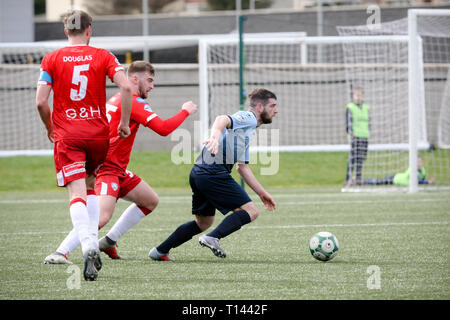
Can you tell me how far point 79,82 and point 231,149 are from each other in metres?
1.57

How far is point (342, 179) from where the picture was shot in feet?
59.2

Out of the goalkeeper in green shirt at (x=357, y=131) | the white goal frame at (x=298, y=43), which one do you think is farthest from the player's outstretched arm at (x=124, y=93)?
the goalkeeper in green shirt at (x=357, y=131)

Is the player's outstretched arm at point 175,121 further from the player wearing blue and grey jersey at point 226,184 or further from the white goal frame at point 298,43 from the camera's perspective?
the white goal frame at point 298,43

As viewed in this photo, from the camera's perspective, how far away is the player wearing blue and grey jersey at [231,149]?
6535 millimetres

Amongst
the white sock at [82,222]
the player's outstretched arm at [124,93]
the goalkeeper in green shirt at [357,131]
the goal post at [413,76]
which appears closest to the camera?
the white sock at [82,222]

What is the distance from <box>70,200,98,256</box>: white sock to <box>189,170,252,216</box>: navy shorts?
1.27 metres

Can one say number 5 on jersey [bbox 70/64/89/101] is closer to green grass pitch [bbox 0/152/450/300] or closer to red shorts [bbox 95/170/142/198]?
red shorts [bbox 95/170/142/198]

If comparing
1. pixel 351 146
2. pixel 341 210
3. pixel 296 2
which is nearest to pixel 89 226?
pixel 341 210

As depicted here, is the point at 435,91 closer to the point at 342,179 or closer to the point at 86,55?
the point at 342,179

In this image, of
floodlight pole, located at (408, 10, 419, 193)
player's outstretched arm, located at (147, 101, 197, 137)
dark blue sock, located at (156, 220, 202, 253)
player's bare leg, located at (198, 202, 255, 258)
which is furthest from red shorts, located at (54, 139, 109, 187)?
floodlight pole, located at (408, 10, 419, 193)

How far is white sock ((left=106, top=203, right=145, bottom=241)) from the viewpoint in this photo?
22.2 ft

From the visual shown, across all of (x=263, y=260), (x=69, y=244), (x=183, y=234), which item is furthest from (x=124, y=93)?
(x=263, y=260)

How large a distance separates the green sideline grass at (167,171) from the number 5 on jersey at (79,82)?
11852mm

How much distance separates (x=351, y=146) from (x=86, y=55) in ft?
36.3
